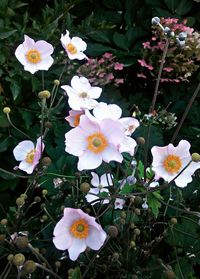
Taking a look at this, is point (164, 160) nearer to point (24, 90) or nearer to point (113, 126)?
point (113, 126)

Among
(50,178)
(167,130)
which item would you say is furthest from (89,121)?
(167,130)

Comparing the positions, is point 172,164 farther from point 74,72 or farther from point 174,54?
point 174,54

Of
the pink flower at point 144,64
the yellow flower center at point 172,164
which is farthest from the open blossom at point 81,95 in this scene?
the pink flower at point 144,64

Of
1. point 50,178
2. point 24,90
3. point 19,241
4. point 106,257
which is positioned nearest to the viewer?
point 19,241

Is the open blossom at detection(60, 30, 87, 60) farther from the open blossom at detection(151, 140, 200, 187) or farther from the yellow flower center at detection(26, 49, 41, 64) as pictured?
the open blossom at detection(151, 140, 200, 187)

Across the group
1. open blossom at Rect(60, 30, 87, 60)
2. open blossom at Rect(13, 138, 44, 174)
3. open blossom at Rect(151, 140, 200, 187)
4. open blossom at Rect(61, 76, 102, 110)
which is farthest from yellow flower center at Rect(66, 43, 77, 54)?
open blossom at Rect(151, 140, 200, 187)

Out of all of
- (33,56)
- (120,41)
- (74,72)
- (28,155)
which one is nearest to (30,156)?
(28,155)

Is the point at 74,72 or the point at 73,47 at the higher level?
the point at 73,47
